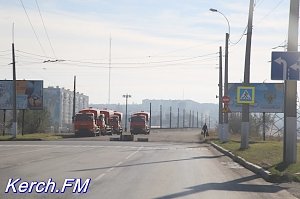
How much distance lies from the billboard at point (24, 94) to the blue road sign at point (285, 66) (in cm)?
4826

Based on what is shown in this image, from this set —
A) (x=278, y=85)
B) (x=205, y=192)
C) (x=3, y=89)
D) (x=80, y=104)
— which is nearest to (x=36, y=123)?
(x=3, y=89)

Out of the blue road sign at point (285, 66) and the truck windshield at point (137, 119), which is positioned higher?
the blue road sign at point (285, 66)

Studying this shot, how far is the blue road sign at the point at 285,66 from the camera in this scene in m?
19.4

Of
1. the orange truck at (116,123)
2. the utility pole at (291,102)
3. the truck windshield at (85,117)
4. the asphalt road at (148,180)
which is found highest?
the utility pole at (291,102)

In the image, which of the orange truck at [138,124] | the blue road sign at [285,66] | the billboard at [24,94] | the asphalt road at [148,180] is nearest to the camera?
the asphalt road at [148,180]

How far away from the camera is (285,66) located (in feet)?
63.7

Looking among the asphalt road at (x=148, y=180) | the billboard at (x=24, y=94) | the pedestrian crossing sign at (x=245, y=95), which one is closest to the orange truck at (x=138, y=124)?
the billboard at (x=24, y=94)

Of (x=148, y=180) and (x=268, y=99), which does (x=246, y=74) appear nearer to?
(x=148, y=180)

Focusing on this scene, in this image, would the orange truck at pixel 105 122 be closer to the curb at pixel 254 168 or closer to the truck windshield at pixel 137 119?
the truck windshield at pixel 137 119

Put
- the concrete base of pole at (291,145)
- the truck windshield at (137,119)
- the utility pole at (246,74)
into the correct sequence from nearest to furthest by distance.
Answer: the concrete base of pole at (291,145) < the utility pole at (246,74) < the truck windshield at (137,119)

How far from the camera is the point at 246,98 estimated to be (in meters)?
30.8

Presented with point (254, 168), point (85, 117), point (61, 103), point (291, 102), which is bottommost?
point (254, 168)

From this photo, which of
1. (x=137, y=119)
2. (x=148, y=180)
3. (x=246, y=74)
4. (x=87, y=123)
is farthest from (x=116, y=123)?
(x=148, y=180)

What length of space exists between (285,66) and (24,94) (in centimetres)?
4999
